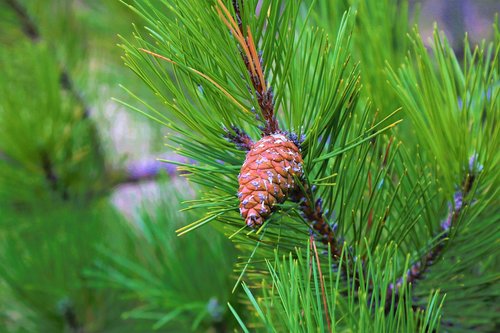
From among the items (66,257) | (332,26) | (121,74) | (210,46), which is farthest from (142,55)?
(121,74)

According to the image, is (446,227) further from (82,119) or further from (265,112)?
(82,119)

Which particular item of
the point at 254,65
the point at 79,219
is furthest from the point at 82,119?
the point at 254,65

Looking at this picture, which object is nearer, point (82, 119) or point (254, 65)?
point (254, 65)

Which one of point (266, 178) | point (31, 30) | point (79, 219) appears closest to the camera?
point (266, 178)

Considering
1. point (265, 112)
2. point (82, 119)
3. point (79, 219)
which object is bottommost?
point (79, 219)

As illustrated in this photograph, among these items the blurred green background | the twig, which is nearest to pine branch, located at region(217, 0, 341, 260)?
the blurred green background

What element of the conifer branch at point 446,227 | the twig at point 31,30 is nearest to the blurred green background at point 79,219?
the twig at point 31,30

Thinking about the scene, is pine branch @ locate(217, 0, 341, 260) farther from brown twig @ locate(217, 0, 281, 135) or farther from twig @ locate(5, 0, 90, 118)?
twig @ locate(5, 0, 90, 118)
